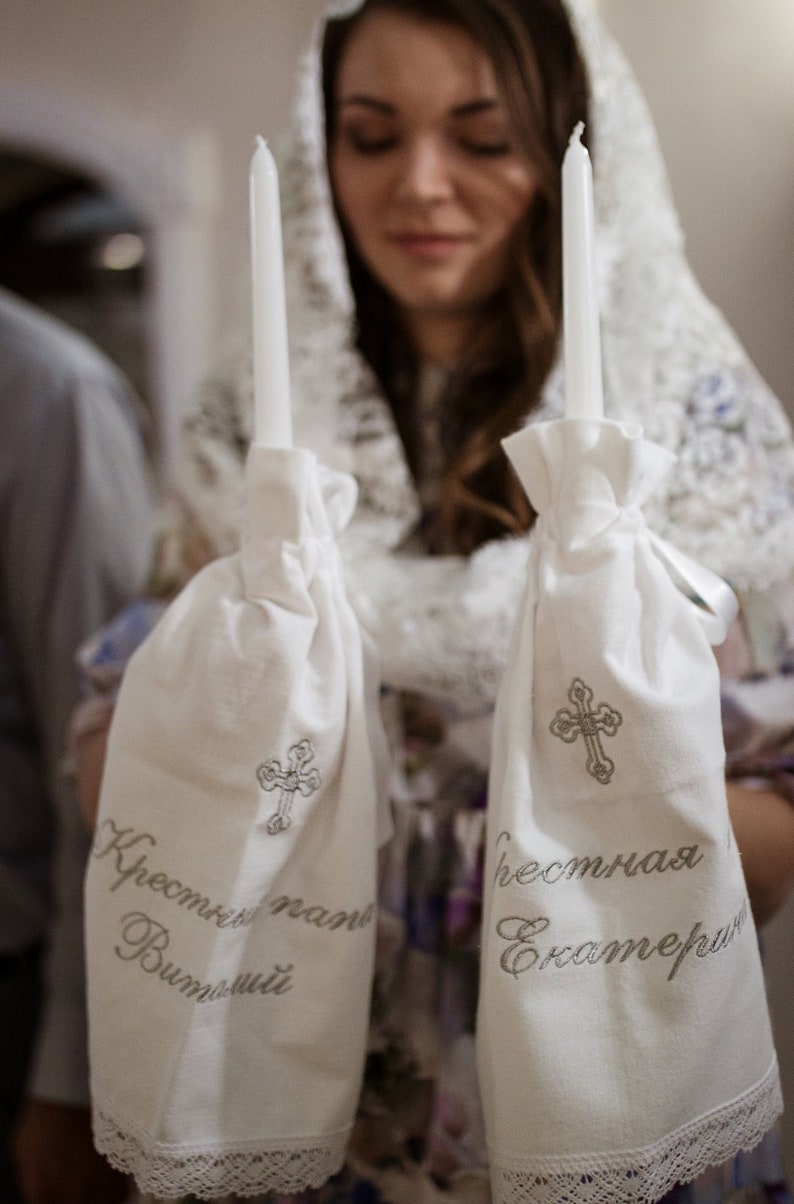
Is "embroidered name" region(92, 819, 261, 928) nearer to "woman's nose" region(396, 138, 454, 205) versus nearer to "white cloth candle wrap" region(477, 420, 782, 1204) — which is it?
"white cloth candle wrap" region(477, 420, 782, 1204)

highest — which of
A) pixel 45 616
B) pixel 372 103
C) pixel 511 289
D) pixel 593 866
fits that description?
pixel 372 103

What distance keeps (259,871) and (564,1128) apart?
13cm

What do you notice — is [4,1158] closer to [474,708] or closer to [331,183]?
[474,708]

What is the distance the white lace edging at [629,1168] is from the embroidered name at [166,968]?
9 cm

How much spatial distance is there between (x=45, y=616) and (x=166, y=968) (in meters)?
0.49

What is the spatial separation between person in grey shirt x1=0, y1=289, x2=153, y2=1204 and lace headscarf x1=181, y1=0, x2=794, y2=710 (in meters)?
0.21

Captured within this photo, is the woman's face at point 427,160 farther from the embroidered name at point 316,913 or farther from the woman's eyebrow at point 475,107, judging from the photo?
the embroidered name at point 316,913

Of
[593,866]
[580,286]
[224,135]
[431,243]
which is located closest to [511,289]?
[431,243]

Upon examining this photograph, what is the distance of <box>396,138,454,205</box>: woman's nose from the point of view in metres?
0.52

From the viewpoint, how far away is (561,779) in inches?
12.8

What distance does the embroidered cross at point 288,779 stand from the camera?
0.33m

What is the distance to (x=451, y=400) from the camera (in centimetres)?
62

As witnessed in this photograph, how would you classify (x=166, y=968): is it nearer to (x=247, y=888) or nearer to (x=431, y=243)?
(x=247, y=888)

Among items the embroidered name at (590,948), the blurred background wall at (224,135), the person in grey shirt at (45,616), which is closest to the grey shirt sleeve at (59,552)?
the person in grey shirt at (45,616)
